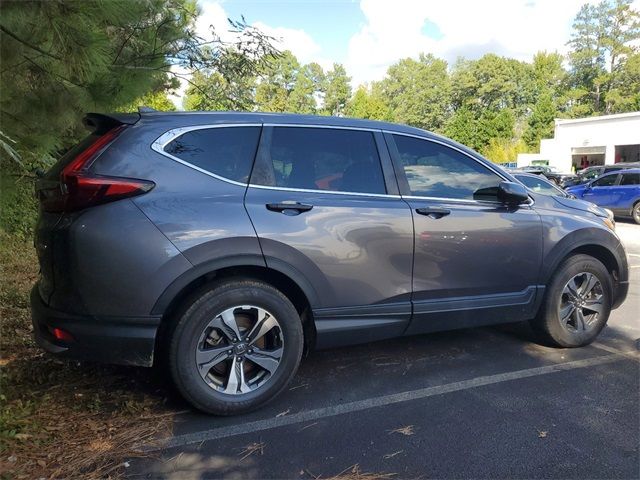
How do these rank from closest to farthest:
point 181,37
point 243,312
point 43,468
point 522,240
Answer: point 43,468 → point 243,312 → point 522,240 → point 181,37

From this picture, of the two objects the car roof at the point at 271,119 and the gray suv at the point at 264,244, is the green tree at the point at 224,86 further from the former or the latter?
the gray suv at the point at 264,244

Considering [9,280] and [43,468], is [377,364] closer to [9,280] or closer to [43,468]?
[43,468]

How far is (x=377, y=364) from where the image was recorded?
414 centimetres

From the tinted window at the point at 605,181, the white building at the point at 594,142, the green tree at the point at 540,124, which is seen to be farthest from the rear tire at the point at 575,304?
the green tree at the point at 540,124

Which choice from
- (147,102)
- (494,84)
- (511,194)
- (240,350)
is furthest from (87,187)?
(494,84)

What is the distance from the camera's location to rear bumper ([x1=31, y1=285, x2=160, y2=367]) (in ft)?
9.74

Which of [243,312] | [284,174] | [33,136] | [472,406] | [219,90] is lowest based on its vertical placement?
[472,406]

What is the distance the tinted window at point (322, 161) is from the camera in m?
3.43

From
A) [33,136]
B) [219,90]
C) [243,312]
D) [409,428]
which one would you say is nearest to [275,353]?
[243,312]

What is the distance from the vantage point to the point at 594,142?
3878 cm

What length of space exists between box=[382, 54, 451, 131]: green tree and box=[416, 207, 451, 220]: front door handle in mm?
75431

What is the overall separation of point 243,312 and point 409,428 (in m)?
1.23

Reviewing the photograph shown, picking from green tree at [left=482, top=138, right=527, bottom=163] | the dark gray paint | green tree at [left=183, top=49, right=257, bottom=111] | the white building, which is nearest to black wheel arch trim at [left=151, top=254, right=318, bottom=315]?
the dark gray paint

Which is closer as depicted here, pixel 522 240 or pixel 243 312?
pixel 243 312
